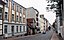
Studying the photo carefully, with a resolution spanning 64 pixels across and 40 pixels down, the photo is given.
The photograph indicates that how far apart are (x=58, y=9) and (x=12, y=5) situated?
2069cm

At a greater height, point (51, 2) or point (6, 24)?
point (51, 2)

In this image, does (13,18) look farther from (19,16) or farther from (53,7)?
(53,7)

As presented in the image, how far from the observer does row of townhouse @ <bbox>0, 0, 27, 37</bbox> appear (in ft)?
124

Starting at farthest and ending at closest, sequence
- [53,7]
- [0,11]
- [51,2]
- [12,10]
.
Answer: [12,10] → [0,11] → [53,7] → [51,2]

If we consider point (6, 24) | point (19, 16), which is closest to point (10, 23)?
point (6, 24)

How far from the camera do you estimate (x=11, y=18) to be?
4319 cm

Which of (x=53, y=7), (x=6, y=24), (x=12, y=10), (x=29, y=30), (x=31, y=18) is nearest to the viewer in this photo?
(x=53, y=7)

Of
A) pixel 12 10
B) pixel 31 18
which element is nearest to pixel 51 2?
pixel 12 10

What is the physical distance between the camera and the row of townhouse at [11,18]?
124 feet

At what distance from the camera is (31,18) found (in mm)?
75375

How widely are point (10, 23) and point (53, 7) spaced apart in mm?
Result: 18505

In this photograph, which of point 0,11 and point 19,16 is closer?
point 0,11

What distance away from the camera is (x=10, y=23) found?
138ft

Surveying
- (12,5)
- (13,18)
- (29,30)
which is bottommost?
(29,30)
